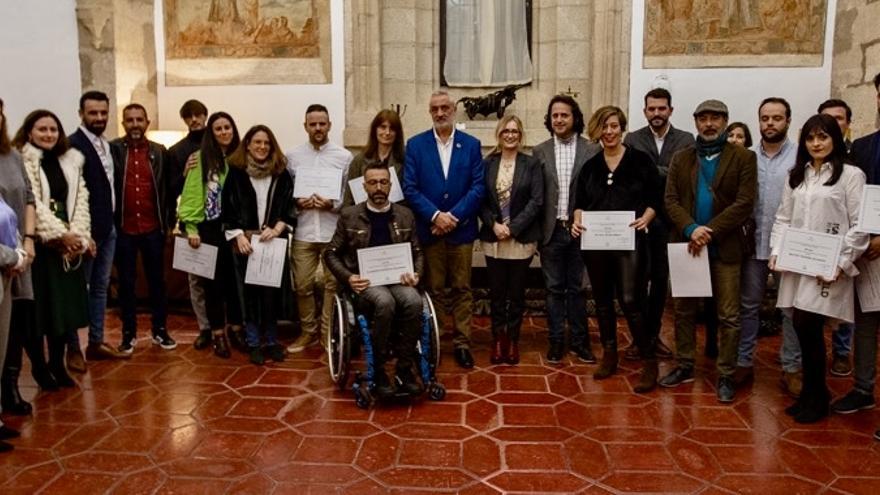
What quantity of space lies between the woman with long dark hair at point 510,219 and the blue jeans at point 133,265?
2.19 m

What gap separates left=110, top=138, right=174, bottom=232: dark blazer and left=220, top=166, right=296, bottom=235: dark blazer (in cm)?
52

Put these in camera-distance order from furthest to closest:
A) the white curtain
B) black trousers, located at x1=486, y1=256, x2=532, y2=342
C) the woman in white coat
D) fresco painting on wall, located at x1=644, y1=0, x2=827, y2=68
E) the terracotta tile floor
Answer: the white curtain
fresco painting on wall, located at x1=644, y1=0, x2=827, y2=68
black trousers, located at x1=486, y1=256, x2=532, y2=342
the woman in white coat
the terracotta tile floor

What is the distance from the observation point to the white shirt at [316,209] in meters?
4.67

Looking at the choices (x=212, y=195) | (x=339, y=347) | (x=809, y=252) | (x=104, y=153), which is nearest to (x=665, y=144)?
(x=809, y=252)

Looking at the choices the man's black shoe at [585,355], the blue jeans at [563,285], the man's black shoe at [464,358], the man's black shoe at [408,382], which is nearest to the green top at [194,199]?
the man's black shoe at [408,382]

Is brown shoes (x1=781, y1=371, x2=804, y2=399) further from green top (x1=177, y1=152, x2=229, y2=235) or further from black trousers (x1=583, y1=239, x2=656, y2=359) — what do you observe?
green top (x1=177, y1=152, x2=229, y2=235)

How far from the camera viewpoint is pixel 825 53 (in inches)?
271

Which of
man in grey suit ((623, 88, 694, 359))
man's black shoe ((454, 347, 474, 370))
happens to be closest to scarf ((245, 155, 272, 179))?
man's black shoe ((454, 347, 474, 370))

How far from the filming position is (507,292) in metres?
4.54

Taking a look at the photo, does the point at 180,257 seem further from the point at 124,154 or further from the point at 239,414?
the point at 239,414

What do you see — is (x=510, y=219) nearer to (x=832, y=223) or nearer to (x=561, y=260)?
(x=561, y=260)

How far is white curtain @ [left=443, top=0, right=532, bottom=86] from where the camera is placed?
7.77m

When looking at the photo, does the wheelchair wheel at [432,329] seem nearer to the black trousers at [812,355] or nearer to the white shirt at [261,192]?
the white shirt at [261,192]

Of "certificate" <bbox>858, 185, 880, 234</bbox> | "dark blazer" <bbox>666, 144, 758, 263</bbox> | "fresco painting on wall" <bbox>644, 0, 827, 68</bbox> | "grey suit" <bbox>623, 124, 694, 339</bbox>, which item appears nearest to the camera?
"certificate" <bbox>858, 185, 880, 234</bbox>
